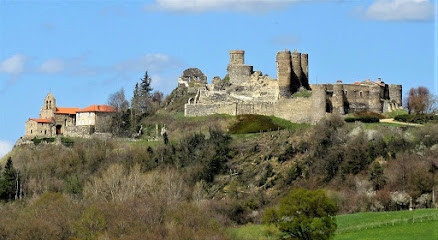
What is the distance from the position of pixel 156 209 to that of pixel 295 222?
11490 millimetres

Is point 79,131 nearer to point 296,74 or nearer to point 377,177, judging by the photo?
point 296,74

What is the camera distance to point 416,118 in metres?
89.8

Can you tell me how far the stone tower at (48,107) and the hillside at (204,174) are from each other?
5.66m

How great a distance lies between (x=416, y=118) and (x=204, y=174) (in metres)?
16.1

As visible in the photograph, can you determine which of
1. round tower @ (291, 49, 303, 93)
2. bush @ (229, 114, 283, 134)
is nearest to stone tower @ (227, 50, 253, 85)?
bush @ (229, 114, 283, 134)

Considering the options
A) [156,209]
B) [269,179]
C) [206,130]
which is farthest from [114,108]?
[156,209]

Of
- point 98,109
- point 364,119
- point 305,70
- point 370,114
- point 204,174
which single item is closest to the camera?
point 364,119

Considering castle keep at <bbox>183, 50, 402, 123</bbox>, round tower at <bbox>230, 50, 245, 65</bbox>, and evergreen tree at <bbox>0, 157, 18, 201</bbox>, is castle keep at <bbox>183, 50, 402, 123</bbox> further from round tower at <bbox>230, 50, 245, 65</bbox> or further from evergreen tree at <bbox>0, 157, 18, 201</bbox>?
evergreen tree at <bbox>0, 157, 18, 201</bbox>

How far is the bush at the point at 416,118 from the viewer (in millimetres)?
89312

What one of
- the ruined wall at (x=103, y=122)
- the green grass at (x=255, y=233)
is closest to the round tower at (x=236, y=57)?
the ruined wall at (x=103, y=122)

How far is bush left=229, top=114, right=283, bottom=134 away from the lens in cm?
9231

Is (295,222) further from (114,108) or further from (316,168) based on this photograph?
(114,108)

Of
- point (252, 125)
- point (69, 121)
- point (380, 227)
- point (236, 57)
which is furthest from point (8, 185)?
point (380, 227)

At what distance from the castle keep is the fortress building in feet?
29.3
